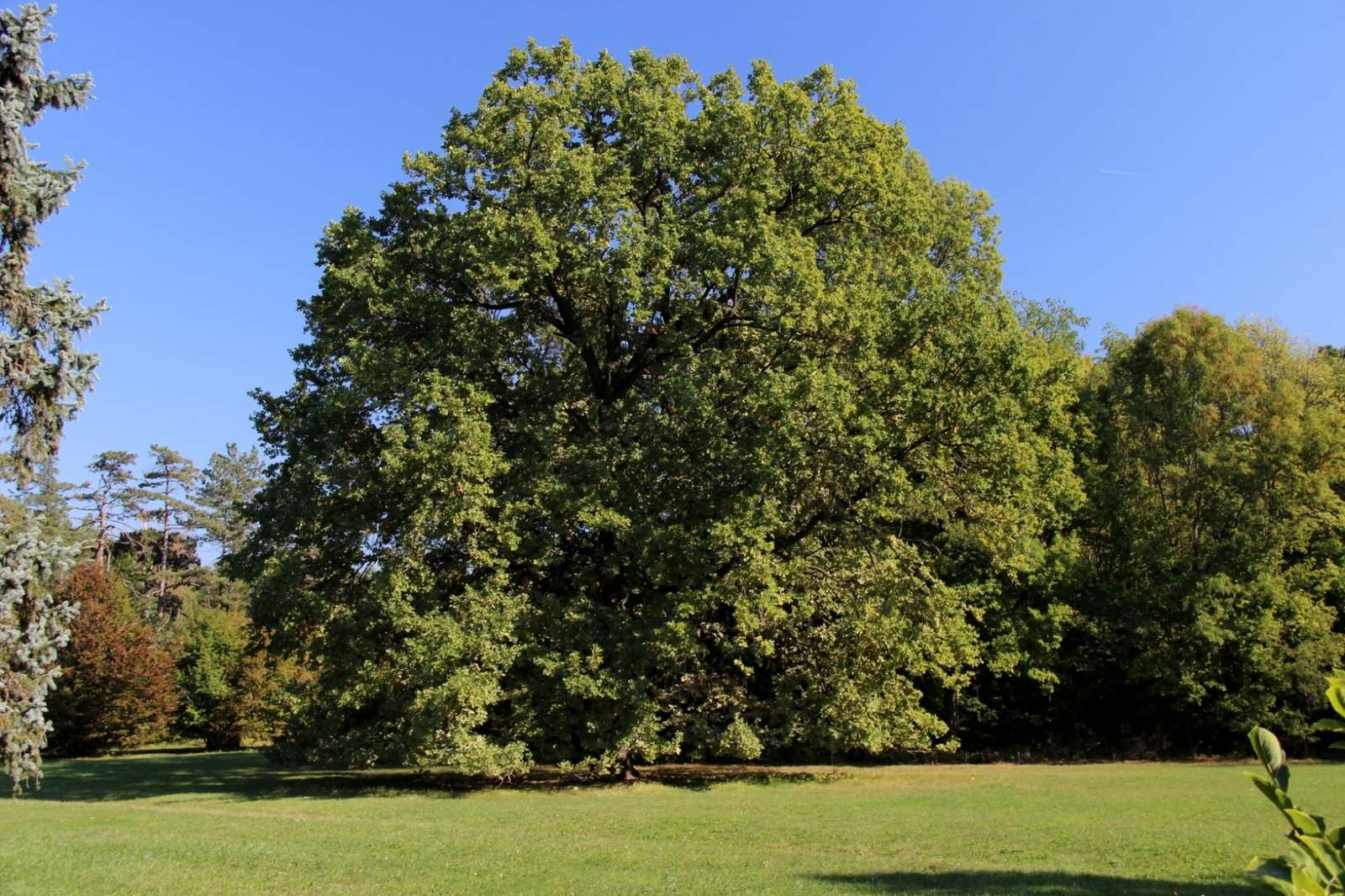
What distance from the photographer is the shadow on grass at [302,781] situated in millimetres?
20812

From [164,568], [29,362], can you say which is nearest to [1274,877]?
[29,362]

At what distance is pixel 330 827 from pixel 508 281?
10.6 meters

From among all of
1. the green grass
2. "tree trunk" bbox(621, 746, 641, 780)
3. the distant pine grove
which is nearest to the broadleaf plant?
the green grass

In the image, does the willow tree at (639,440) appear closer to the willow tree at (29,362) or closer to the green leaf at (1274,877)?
the willow tree at (29,362)

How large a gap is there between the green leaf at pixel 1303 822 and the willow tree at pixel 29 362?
1031cm

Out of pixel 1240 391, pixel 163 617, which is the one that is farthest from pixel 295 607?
pixel 163 617

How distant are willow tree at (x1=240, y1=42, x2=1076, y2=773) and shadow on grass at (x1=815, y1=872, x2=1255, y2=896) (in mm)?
8859

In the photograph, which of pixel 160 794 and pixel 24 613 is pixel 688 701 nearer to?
pixel 160 794

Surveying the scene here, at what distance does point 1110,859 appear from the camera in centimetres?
1056

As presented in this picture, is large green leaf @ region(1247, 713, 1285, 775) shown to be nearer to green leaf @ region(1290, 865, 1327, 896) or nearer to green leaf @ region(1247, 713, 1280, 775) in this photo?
green leaf @ region(1247, 713, 1280, 775)

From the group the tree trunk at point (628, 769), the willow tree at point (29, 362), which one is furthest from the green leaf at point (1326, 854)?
the tree trunk at point (628, 769)

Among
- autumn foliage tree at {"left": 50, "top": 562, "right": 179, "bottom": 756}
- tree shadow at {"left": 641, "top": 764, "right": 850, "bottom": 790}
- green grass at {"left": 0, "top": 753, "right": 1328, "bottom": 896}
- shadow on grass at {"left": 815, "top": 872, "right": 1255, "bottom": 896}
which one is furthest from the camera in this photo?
autumn foliage tree at {"left": 50, "top": 562, "right": 179, "bottom": 756}

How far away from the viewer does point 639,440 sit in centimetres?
2055

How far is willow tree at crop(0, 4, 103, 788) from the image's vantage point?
9.26 m
